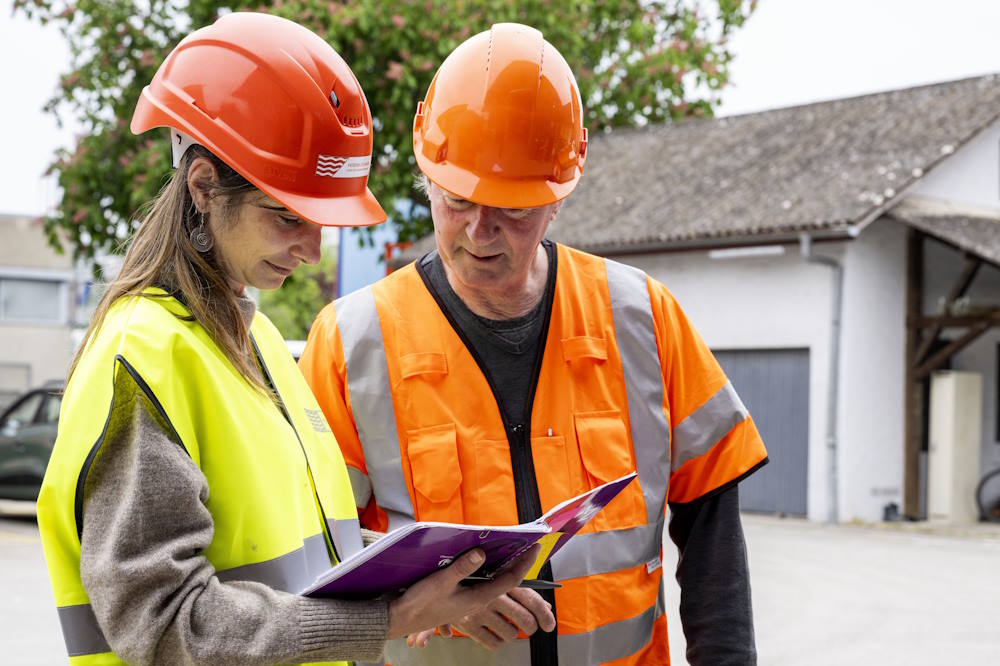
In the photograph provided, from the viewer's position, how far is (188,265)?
1.90 meters

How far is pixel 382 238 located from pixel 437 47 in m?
6.40

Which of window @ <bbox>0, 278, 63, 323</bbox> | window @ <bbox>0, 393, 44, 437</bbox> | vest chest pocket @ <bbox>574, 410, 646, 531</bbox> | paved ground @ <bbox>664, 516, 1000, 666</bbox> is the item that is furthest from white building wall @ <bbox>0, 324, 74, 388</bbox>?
vest chest pocket @ <bbox>574, 410, 646, 531</bbox>

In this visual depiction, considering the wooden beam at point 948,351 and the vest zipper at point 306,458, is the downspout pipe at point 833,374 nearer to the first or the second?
the wooden beam at point 948,351

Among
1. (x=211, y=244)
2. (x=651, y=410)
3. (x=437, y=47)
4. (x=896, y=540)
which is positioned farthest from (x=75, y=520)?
(x=437, y=47)

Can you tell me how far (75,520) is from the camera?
1.66 m

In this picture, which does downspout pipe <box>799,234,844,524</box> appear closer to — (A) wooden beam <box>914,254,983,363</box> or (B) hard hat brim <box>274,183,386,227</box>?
(A) wooden beam <box>914,254,983,363</box>

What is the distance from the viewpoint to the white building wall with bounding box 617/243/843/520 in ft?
58.6

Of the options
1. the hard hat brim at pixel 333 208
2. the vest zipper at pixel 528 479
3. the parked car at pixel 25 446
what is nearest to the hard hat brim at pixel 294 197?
the hard hat brim at pixel 333 208

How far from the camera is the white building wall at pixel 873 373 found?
696 inches

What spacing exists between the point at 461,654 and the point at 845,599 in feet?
28.0

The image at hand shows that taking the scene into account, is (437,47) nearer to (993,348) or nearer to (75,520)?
(993,348)

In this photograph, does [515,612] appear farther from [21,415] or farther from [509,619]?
[21,415]

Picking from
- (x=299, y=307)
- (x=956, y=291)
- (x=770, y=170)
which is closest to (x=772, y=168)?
(x=770, y=170)

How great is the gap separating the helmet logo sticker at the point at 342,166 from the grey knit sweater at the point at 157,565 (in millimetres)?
543
